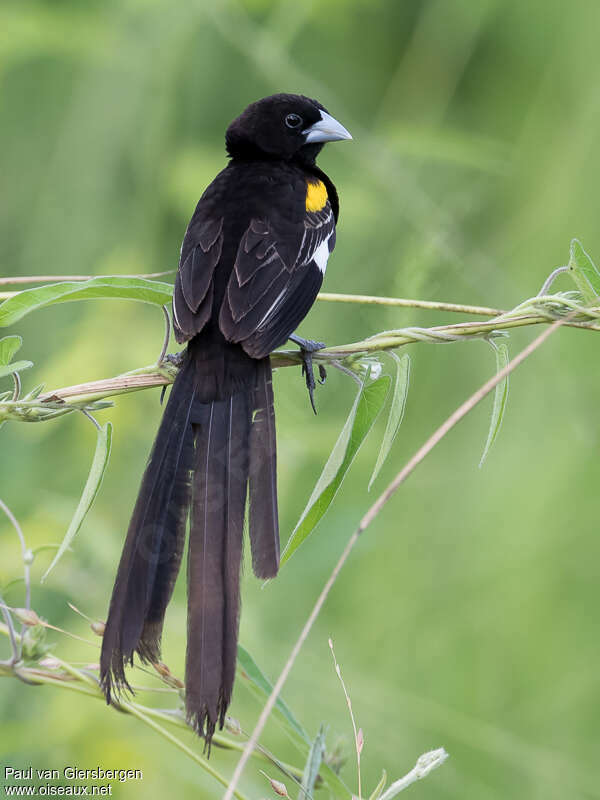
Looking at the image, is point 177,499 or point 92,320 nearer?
point 177,499

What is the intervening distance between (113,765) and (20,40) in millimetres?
2020

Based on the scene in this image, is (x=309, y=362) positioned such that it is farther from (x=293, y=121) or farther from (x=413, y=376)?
(x=413, y=376)

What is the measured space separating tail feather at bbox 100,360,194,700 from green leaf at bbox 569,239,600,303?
2.20ft

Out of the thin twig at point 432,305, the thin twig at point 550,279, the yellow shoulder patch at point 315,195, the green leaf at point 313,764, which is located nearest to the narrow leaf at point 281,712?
the green leaf at point 313,764

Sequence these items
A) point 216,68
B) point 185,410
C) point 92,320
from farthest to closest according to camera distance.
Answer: point 216,68 < point 92,320 < point 185,410

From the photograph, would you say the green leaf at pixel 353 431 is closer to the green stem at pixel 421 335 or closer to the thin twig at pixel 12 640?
the green stem at pixel 421 335

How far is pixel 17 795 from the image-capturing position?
1963mm

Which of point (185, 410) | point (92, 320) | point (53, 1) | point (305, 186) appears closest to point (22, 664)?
point (185, 410)

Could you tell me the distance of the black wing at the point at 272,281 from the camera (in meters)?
1.82

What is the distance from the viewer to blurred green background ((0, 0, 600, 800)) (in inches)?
99.6

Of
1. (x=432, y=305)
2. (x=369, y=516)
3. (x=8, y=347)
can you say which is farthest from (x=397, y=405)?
(x=8, y=347)

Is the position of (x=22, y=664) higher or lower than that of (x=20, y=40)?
lower

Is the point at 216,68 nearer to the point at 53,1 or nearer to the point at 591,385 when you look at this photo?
the point at 53,1

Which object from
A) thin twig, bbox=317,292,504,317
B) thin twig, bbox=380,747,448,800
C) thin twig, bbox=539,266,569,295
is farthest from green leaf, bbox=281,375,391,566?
thin twig, bbox=380,747,448,800
